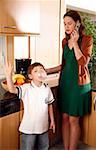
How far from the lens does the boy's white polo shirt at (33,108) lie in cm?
198

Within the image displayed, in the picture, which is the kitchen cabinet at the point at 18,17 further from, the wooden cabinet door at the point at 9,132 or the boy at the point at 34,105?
the wooden cabinet door at the point at 9,132

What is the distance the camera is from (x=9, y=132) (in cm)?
A: 206

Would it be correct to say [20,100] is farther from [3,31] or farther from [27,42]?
[27,42]

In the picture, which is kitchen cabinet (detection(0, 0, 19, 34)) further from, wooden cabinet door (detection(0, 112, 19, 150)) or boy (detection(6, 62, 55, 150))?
wooden cabinet door (detection(0, 112, 19, 150))

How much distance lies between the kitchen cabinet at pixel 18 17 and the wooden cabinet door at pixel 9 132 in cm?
77

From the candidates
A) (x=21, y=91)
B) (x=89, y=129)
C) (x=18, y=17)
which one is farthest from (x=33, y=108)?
(x=18, y=17)

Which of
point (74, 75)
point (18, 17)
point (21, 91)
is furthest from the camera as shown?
point (18, 17)

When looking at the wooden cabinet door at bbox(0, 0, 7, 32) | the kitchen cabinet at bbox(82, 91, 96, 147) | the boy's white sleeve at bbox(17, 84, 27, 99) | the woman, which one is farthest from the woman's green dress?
the wooden cabinet door at bbox(0, 0, 7, 32)

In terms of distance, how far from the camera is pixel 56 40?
10.7 feet

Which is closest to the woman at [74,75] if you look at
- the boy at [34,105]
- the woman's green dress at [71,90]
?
the woman's green dress at [71,90]

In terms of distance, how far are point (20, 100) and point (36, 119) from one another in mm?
209

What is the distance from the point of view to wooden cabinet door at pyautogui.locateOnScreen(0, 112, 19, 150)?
200 centimetres

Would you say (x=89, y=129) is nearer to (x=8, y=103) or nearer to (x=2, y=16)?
(x=8, y=103)

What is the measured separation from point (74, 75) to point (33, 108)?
502 millimetres
